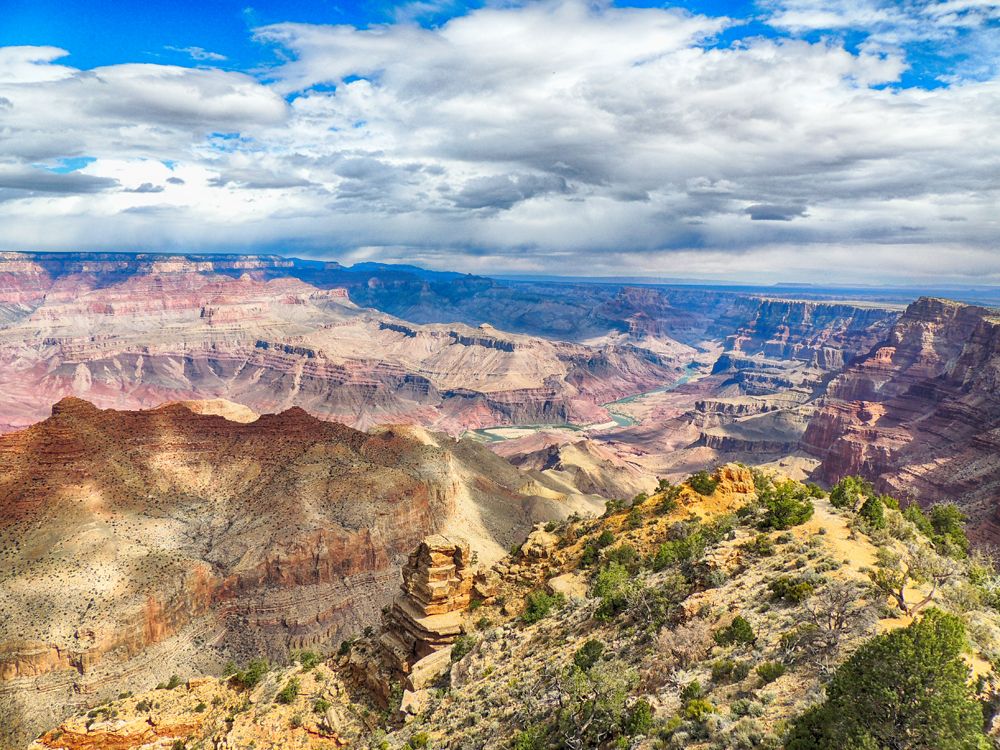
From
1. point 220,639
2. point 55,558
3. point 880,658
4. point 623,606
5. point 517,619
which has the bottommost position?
point 220,639

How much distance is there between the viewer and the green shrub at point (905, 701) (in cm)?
1381

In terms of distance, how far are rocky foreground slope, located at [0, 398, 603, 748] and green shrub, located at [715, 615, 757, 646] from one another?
244 ft

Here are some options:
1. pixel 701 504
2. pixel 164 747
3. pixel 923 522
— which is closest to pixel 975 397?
pixel 923 522

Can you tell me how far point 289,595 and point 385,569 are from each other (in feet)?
56.3

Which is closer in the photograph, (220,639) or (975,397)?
(220,639)

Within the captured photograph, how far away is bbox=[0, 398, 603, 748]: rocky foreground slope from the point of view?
7200cm

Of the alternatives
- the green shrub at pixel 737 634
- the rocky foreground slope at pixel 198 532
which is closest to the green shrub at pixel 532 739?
the green shrub at pixel 737 634

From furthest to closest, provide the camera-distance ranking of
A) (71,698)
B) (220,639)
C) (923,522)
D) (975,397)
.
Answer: (975,397), (220,639), (71,698), (923,522)

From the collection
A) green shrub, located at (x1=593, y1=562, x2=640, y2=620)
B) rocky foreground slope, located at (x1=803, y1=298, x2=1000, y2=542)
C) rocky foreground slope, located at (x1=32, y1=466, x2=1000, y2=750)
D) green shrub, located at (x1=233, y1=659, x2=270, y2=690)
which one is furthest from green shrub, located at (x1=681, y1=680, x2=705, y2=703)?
rocky foreground slope, located at (x1=803, y1=298, x2=1000, y2=542)

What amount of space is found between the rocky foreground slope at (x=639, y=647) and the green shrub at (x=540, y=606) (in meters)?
0.14

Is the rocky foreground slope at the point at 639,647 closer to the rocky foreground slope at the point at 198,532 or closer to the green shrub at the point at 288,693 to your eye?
the green shrub at the point at 288,693

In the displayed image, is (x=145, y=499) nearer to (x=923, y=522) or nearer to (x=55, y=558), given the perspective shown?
(x=55, y=558)

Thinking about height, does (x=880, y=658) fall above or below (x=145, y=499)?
above

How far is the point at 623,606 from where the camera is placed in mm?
31859
